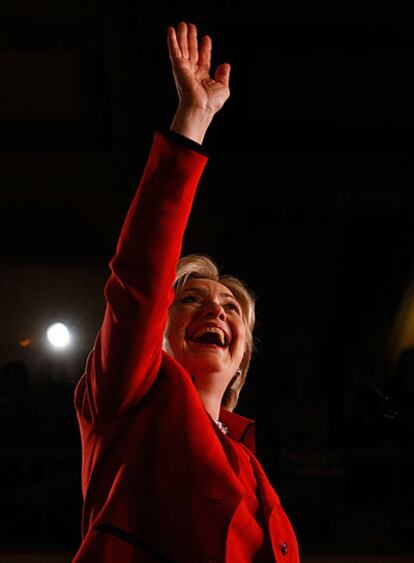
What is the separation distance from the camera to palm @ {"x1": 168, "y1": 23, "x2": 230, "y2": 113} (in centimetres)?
90

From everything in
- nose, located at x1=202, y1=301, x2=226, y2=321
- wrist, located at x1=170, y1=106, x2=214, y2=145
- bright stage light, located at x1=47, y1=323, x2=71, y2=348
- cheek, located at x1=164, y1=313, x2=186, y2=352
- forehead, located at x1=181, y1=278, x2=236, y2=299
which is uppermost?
wrist, located at x1=170, y1=106, x2=214, y2=145

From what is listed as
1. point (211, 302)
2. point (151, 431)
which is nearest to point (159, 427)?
point (151, 431)

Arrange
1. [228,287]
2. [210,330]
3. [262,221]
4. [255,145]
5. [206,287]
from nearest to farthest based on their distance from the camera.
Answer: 1. [210,330]
2. [206,287]
3. [228,287]
4. [255,145]
5. [262,221]

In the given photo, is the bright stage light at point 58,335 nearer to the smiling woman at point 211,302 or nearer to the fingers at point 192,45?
the smiling woman at point 211,302

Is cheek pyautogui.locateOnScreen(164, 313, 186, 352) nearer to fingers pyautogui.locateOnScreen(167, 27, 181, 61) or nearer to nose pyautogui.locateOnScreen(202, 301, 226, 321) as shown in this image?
nose pyautogui.locateOnScreen(202, 301, 226, 321)

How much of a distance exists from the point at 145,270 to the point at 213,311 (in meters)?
0.50

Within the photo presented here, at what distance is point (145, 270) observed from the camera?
76cm

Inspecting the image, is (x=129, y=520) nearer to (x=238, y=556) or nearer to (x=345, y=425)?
(x=238, y=556)

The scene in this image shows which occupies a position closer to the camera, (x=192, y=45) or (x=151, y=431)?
(x=151, y=431)

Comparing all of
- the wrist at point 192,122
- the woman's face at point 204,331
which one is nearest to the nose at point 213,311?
the woman's face at point 204,331

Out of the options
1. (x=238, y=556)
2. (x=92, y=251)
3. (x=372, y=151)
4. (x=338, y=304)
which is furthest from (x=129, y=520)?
(x=338, y=304)

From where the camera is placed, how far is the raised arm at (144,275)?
76 cm

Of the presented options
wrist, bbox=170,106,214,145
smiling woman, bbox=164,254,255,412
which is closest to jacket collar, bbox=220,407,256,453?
smiling woman, bbox=164,254,255,412

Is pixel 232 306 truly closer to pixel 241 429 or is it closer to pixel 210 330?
pixel 210 330
